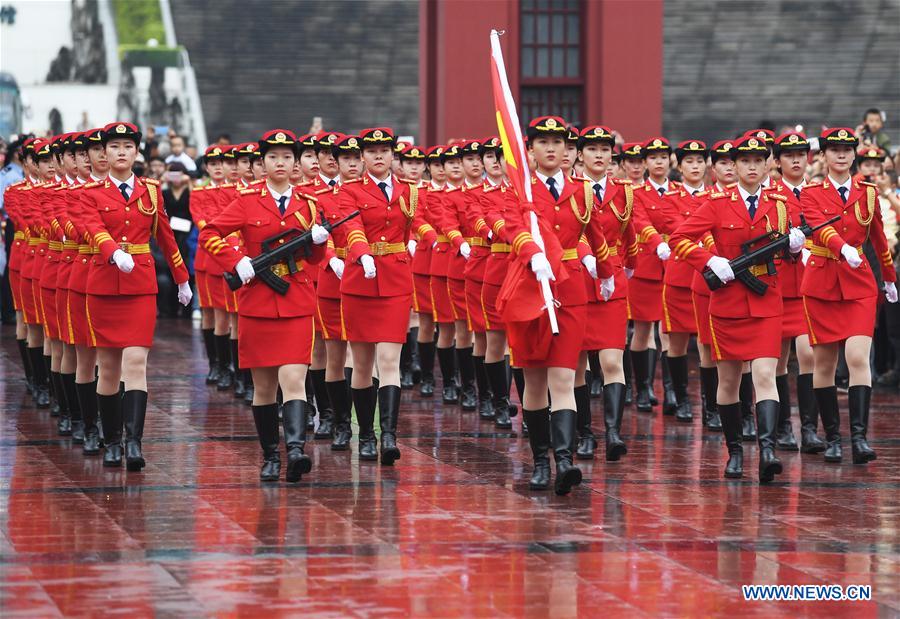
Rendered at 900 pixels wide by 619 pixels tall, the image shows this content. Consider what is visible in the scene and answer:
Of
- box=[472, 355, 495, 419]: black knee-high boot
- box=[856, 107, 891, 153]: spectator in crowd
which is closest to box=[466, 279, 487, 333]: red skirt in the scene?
box=[472, 355, 495, 419]: black knee-high boot

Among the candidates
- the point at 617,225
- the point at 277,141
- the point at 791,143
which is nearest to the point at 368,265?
the point at 277,141

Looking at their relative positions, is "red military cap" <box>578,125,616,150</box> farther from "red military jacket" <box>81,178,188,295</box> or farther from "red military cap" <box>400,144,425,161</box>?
"red military cap" <box>400,144,425,161</box>

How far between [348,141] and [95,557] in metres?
4.09

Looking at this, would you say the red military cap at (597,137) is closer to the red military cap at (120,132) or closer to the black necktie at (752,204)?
the black necktie at (752,204)

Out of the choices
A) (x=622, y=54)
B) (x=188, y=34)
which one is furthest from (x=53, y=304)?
(x=188, y=34)

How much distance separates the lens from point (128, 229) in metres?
11.3

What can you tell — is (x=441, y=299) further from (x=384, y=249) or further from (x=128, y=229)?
(x=128, y=229)

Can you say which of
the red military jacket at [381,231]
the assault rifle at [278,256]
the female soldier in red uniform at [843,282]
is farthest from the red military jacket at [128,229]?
the female soldier in red uniform at [843,282]

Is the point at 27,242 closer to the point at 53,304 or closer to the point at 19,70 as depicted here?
the point at 53,304

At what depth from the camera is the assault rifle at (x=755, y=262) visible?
35.5 ft

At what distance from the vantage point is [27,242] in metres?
14.5

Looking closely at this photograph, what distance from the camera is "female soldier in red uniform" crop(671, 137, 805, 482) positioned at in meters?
10.9

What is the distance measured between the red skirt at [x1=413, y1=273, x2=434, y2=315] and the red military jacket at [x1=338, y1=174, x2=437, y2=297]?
3.71 meters

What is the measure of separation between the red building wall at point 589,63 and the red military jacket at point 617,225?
43.1ft
